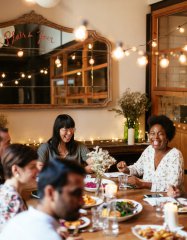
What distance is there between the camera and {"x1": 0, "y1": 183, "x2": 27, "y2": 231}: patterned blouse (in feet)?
6.47

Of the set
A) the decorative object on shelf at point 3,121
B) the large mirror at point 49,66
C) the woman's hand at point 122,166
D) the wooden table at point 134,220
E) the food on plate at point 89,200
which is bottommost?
the wooden table at point 134,220

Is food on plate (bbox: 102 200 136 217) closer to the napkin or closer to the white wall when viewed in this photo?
the napkin

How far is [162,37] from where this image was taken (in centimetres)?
508

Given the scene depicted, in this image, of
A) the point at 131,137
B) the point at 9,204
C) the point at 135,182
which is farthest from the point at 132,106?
the point at 9,204

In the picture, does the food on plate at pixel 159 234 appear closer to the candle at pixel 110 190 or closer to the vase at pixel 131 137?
the candle at pixel 110 190

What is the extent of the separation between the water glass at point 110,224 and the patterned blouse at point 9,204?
465 millimetres

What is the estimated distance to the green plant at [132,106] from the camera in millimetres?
4938

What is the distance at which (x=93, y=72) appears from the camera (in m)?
4.99

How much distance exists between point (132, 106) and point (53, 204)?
3567mm

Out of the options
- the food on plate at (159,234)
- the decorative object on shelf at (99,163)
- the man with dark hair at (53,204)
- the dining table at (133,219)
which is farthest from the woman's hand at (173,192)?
the man with dark hair at (53,204)

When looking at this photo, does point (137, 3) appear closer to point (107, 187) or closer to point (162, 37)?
point (162, 37)

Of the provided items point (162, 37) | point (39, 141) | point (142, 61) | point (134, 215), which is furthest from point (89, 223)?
point (162, 37)

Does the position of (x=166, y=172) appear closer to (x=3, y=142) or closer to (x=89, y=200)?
(x=89, y=200)

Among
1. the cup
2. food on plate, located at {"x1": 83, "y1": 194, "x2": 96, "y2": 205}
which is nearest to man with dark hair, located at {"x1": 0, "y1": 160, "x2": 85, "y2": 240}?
food on plate, located at {"x1": 83, "y1": 194, "x2": 96, "y2": 205}
